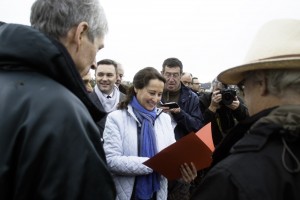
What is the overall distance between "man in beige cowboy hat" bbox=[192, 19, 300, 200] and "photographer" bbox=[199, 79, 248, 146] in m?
2.55

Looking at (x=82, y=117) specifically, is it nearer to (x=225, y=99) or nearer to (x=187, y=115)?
(x=187, y=115)

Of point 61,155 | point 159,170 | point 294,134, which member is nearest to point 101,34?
point 61,155

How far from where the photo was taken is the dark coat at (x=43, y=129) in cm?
98

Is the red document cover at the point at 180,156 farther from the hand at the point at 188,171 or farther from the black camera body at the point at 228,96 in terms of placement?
the black camera body at the point at 228,96

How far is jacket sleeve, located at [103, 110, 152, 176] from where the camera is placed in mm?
2867

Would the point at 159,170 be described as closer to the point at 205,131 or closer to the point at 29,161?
the point at 205,131

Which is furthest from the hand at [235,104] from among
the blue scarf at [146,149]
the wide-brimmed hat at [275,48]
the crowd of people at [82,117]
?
the wide-brimmed hat at [275,48]

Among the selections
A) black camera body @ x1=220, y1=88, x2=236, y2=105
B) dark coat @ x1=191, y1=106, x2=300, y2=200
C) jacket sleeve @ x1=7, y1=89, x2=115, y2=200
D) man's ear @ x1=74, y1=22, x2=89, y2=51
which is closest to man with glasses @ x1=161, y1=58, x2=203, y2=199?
black camera body @ x1=220, y1=88, x2=236, y2=105

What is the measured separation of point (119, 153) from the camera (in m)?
2.96

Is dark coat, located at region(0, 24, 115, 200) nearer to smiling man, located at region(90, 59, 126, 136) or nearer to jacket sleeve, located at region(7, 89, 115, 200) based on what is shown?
jacket sleeve, located at region(7, 89, 115, 200)

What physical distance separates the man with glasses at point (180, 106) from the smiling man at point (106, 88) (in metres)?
0.63

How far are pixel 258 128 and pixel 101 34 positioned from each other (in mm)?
749

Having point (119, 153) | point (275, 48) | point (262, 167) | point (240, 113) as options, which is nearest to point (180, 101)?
point (240, 113)

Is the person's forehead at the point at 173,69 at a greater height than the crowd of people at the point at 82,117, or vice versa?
the crowd of people at the point at 82,117
